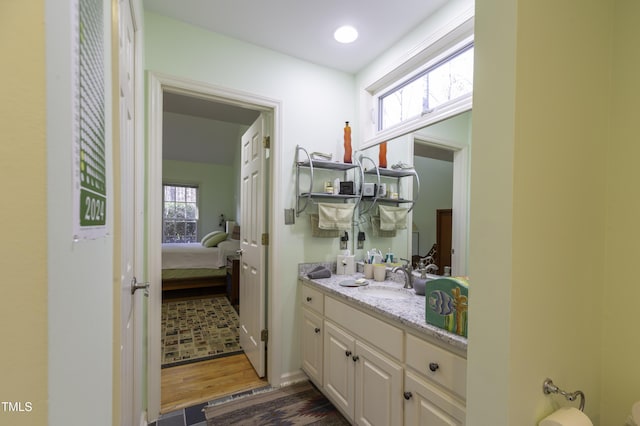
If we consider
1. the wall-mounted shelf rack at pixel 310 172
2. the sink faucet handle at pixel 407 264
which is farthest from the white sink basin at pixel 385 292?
the wall-mounted shelf rack at pixel 310 172

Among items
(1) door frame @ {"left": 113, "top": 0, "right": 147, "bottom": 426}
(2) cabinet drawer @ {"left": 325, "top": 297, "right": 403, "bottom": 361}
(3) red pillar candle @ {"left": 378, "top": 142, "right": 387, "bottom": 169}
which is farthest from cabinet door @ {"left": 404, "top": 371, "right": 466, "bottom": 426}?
(3) red pillar candle @ {"left": 378, "top": 142, "right": 387, "bottom": 169}

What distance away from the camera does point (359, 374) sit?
1.58 m

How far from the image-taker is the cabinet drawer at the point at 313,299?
1985 millimetres

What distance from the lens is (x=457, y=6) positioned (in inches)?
63.2

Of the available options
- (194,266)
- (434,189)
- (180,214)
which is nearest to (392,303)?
(434,189)

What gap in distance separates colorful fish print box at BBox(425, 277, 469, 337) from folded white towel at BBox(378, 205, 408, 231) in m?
1.00

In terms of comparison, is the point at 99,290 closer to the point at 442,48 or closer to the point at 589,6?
the point at 589,6

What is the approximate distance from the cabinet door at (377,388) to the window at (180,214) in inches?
241

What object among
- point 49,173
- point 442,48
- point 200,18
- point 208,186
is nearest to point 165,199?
point 208,186

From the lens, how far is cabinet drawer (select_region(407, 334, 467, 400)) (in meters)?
1.04

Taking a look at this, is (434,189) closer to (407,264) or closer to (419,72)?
(407,264)

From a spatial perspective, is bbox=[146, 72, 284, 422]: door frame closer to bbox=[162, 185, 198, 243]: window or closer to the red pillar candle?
the red pillar candle

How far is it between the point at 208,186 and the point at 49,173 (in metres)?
6.93

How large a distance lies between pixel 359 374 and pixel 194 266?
11.7 ft
